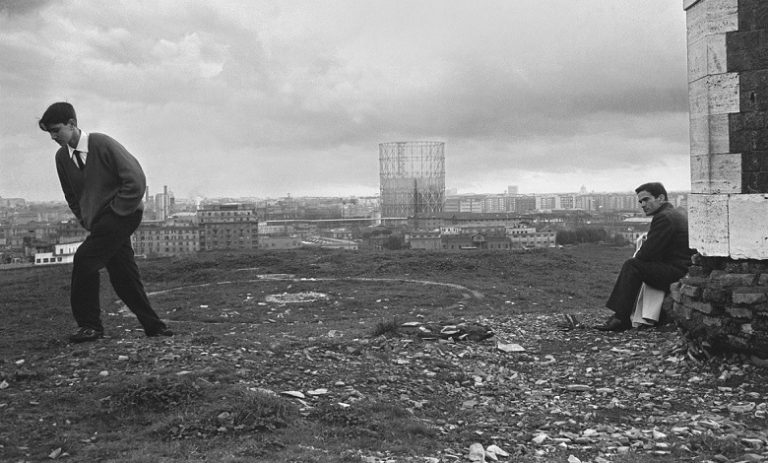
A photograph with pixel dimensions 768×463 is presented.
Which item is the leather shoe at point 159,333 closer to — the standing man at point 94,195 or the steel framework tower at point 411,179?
the standing man at point 94,195

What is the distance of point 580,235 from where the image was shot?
117ft

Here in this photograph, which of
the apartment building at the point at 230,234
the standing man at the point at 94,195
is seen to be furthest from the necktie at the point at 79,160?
the apartment building at the point at 230,234

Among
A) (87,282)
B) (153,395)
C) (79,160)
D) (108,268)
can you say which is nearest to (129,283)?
(108,268)

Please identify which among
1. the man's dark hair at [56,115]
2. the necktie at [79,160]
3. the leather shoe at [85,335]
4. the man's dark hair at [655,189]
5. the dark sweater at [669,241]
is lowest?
the leather shoe at [85,335]

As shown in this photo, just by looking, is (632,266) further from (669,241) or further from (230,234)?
(230,234)

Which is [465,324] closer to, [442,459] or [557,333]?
[557,333]

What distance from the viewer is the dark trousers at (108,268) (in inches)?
290

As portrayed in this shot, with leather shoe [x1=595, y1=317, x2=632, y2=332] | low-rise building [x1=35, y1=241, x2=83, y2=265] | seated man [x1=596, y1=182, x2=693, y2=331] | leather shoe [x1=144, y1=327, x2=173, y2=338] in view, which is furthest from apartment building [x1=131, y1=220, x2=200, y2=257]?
seated man [x1=596, y1=182, x2=693, y2=331]

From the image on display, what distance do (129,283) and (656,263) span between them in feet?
20.0

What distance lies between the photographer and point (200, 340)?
7477 mm

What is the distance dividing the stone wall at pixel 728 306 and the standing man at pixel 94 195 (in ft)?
18.7

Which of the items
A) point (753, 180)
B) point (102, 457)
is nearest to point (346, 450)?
point (102, 457)

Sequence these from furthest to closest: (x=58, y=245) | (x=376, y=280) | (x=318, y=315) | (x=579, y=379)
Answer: (x=58, y=245) < (x=376, y=280) < (x=318, y=315) < (x=579, y=379)

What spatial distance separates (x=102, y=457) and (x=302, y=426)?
51.5 inches
